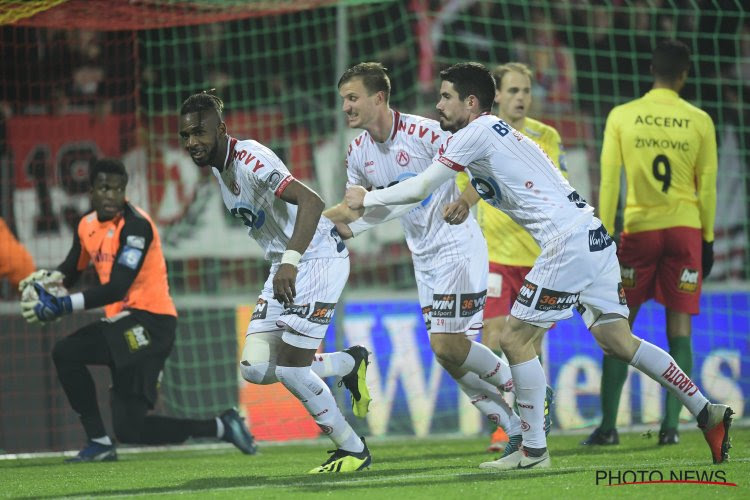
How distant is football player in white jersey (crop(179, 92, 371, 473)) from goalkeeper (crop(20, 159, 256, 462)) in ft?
5.28

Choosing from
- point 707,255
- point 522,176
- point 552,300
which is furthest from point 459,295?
point 707,255

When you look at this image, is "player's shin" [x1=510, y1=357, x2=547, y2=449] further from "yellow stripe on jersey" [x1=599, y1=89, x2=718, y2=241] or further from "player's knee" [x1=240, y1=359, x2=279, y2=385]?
"yellow stripe on jersey" [x1=599, y1=89, x2=718, y2=241]

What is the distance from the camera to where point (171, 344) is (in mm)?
7379

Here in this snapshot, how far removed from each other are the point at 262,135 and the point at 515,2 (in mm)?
3226

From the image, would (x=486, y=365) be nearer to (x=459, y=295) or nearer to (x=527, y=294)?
Answer: (x=459, y=295)

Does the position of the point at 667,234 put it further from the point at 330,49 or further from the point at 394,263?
the point at 330,49

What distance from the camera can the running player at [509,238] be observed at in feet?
23.7

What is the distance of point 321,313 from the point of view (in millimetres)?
5684

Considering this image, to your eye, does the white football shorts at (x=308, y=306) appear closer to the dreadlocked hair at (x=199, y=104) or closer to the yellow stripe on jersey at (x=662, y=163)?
the dreadlocked hair at (x=199, y=104)

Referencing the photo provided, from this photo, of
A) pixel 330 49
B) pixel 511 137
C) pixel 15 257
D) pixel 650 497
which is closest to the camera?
pixel 650 497

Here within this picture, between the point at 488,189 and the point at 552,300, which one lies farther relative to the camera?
the point at 488,189

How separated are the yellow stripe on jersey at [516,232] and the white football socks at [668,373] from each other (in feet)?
5.72

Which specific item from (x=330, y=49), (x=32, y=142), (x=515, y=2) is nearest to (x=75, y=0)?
(x=32, y=142)

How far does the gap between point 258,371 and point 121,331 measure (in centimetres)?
178
